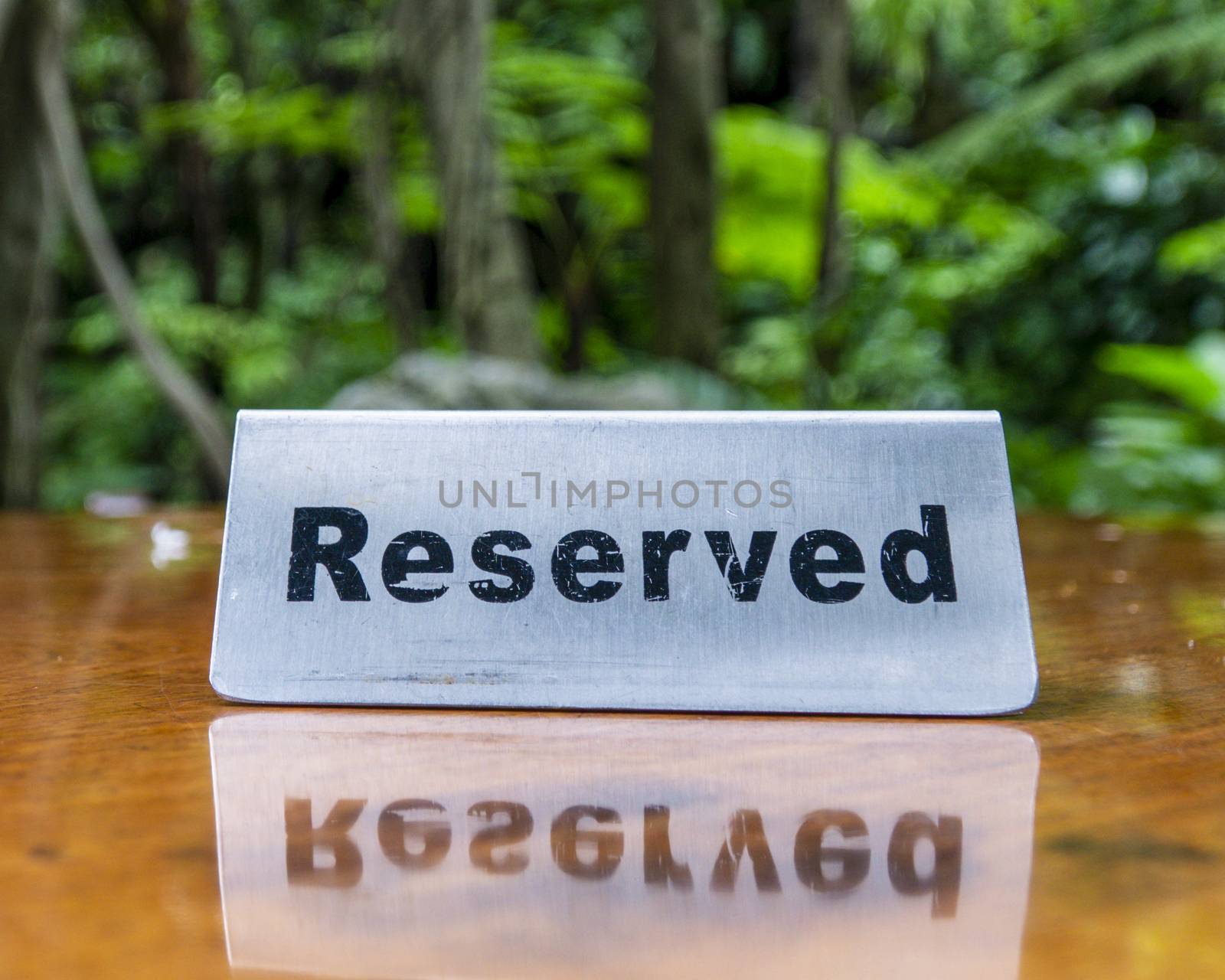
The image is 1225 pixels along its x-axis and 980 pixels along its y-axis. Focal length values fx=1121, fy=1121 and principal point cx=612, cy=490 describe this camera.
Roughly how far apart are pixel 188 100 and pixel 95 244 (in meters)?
2.11

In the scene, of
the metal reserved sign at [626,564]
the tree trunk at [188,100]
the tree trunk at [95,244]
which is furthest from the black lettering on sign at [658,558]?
the tree trunk at [188,100]

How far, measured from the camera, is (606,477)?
241mm

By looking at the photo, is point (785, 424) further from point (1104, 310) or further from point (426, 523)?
point (1104, 310)

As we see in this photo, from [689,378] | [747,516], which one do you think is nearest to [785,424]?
[747,516]

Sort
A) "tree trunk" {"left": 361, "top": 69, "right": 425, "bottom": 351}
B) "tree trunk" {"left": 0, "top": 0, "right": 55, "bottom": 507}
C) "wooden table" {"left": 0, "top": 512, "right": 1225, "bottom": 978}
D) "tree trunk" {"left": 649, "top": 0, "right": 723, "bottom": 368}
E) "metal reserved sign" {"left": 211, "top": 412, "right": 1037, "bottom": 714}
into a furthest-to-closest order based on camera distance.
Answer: "tree trunk" {"left": 649, "top": 0, "right": 723, "bottom": 368} → "tree trunk" {"left": 361, "top": 69, "right": 425, "bottom": 351} → "tree trunk" {"left": 0, "top": 0, "right": 55, "bottom": 507} → "metal reserved sign" {"left": 211, "top": 412, "right": 1037, "bottom": 714} → "wooden table" {"left": 0, "top": 512, "right": 1225, "bottom": 978}

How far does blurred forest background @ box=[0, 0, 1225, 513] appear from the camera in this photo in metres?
1.36

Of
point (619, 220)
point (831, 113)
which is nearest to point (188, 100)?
point (619, 220)

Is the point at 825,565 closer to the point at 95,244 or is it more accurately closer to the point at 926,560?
the point at 926,560

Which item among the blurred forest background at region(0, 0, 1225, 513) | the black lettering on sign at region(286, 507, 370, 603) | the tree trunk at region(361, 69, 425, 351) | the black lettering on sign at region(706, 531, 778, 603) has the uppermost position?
the black lettering on sign at region(706, 531, 778, 603)

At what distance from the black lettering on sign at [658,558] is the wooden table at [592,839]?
3 cm

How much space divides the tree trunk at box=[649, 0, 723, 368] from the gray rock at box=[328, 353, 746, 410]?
0.22 metres

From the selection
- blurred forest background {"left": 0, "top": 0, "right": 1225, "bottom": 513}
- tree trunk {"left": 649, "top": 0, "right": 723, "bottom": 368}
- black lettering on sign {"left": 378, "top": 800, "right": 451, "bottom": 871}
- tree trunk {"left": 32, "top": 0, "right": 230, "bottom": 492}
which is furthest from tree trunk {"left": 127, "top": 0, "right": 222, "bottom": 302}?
black lettering on sign {"left": 378, "top": 800, "right": 451, "bottom": 871}

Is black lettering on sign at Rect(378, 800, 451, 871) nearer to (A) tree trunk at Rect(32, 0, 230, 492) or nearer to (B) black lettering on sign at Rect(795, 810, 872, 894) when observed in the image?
(B) black lettering on sign at Rect(795, 810, 872, 894)

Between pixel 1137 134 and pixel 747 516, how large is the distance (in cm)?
423
